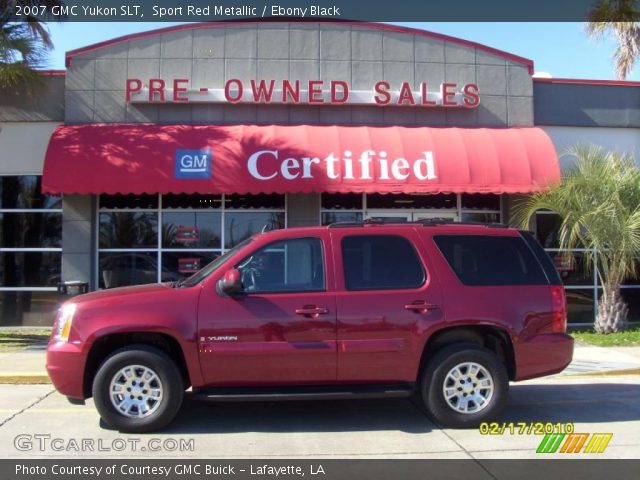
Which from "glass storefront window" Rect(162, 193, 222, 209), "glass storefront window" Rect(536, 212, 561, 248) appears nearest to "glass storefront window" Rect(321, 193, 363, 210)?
"glass storefront window" Rect(162, 193, 222, 209)

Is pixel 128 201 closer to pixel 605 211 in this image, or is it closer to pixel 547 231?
pixel 547 231

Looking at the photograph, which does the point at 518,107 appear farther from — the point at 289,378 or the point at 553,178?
the point at 289,378

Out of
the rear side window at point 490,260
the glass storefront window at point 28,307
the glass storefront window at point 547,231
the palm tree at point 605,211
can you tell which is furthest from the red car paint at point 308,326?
the glass storefront window at point 547,231

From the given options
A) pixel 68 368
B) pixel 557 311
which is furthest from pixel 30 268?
pixel 557 311

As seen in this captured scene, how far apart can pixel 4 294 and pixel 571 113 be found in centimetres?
1340

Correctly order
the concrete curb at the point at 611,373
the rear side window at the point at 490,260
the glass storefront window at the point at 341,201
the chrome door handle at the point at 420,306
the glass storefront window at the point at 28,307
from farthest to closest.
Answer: the glass storefront window at the point at 341,201 → the glass storefront window at the point at 28,307 → the concrete curb at the point at 611,373 → the rear side window at the point at 490,260 → the chrome door handle at the point at 420,306

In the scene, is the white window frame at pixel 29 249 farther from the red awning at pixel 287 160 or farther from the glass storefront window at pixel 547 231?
the glass storefront window at pixel 547 231

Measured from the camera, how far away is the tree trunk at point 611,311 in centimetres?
1222

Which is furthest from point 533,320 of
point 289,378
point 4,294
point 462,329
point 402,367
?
point 4,294

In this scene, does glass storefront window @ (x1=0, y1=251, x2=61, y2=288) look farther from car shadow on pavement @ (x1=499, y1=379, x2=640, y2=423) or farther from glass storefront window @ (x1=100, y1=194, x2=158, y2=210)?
car shadow on pavement @ (x1=499, y1=379, x2=640, y2=423)

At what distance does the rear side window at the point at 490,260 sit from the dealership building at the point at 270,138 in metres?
5.85

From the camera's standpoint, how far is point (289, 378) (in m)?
5.88

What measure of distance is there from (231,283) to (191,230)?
7.83m

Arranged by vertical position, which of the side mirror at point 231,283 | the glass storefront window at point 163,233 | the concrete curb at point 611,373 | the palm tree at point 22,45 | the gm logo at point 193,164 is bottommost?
the concrete curb at point 611,373
